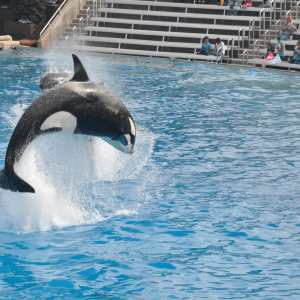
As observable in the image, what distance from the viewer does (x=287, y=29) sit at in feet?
62.8

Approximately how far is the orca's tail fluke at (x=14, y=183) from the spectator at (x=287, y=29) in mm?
16586

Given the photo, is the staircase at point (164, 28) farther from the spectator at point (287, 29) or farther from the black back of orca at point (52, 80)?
the black back of orca at point (52, 80)

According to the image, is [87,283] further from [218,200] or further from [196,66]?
[196,66]

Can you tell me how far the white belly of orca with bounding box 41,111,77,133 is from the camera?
4914mm

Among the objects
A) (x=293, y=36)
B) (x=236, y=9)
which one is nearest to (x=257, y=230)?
(x=293, y=36)

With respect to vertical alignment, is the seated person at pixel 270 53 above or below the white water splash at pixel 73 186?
above

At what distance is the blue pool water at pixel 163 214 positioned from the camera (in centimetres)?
456

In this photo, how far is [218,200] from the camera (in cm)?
641

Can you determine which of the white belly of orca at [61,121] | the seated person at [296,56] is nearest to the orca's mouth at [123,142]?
the white belly of orca at [61,121]

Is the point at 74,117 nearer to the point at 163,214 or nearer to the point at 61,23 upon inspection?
the point at 163,214

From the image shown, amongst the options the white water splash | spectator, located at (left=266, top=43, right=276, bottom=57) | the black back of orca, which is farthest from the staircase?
the white water splash

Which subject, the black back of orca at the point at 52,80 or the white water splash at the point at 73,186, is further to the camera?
the black back of orca at the point at 52,80

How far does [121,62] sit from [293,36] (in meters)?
6.90

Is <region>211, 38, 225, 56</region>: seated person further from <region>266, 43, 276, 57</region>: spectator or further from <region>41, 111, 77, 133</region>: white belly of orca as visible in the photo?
<region>41, 111, 77, 133</region>: white belly of orca
